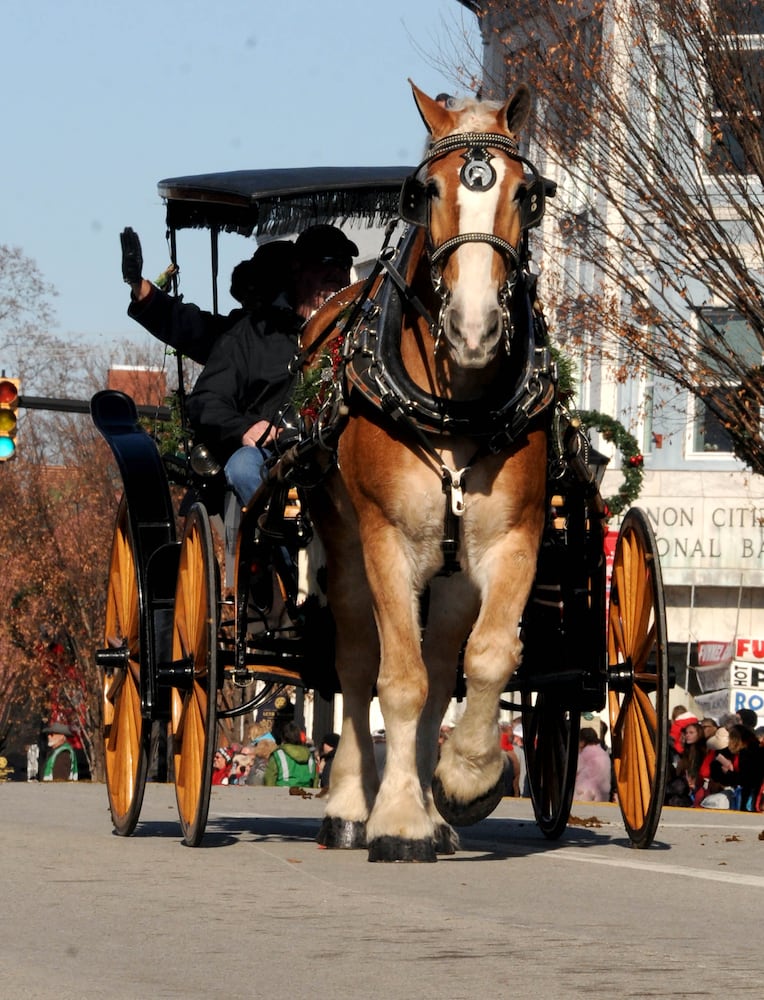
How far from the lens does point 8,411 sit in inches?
874

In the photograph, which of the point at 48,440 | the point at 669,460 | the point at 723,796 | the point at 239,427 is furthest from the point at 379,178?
the point at 48,440

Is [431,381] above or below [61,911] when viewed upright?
above

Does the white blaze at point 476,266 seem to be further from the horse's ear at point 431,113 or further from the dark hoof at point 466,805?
the dark hoof at point 466,805

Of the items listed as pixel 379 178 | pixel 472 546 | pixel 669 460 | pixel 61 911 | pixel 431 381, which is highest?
pixel 669 460

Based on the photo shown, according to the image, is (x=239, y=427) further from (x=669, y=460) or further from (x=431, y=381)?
(x=669, y=460)

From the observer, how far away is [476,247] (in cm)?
717

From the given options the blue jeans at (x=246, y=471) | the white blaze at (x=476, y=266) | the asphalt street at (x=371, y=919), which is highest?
the white blaze at (x=476, y=266)

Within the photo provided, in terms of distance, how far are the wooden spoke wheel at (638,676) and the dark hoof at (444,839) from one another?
0.77m

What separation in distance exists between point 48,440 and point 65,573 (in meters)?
5.09

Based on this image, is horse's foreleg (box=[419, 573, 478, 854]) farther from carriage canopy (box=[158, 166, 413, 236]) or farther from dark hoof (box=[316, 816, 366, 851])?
carriage canopy (box=[158, 166, 413, 236])

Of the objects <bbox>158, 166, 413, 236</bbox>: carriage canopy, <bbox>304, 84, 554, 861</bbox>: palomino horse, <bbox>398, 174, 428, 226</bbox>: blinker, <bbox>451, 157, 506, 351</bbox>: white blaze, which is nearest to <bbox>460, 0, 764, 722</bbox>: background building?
<bbox>158, 166, 413, 236</bbox>: carriage canopy

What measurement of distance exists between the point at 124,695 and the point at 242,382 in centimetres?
149

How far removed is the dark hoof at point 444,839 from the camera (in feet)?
25.6

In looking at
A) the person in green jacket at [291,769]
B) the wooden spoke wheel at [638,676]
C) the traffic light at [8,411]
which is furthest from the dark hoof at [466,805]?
the traffic light at [8,411]
